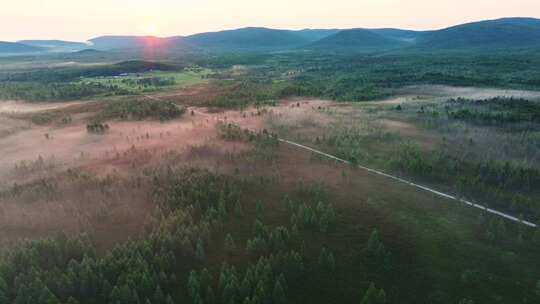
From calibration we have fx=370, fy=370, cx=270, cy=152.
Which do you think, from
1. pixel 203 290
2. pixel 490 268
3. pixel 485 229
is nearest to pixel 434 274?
pixel 490 268

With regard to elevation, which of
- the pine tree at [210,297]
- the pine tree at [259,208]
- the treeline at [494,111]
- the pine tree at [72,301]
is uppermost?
the treeline at [494,111]

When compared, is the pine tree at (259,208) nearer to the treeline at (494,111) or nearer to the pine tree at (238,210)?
the pine tree at (238,210)

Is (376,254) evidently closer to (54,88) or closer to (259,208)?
(259,208)

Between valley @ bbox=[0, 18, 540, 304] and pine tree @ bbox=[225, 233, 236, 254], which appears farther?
pine tree @ bbox=[225, 233, 236, 254]

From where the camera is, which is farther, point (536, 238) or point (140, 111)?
point (140, 111)

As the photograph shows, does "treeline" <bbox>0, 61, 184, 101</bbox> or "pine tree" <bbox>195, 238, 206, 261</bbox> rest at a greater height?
"treeline" <bbox>0, 61, 184, 101</bbox>

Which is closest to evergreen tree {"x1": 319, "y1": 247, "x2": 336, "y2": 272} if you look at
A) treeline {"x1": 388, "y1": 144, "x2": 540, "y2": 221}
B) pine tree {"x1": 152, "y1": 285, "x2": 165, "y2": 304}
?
pine tree {"x1": 152, "y1": 285, "x2": 165, "y2": 304}

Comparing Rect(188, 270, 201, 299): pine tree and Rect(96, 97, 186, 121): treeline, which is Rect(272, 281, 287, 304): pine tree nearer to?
→ Rect(188, 270, 201, 299): pine tree

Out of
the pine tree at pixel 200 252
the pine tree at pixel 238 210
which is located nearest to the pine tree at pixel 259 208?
the pine tree at pixel 238 210

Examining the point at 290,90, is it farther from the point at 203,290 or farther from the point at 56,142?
the point at 203,290

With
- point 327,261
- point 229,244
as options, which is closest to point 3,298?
point 229,244

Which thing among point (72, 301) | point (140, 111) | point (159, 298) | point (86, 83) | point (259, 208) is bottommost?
point (159, 298)

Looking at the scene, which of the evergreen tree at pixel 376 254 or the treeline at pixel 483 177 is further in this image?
the treeline at pixel 483 177
